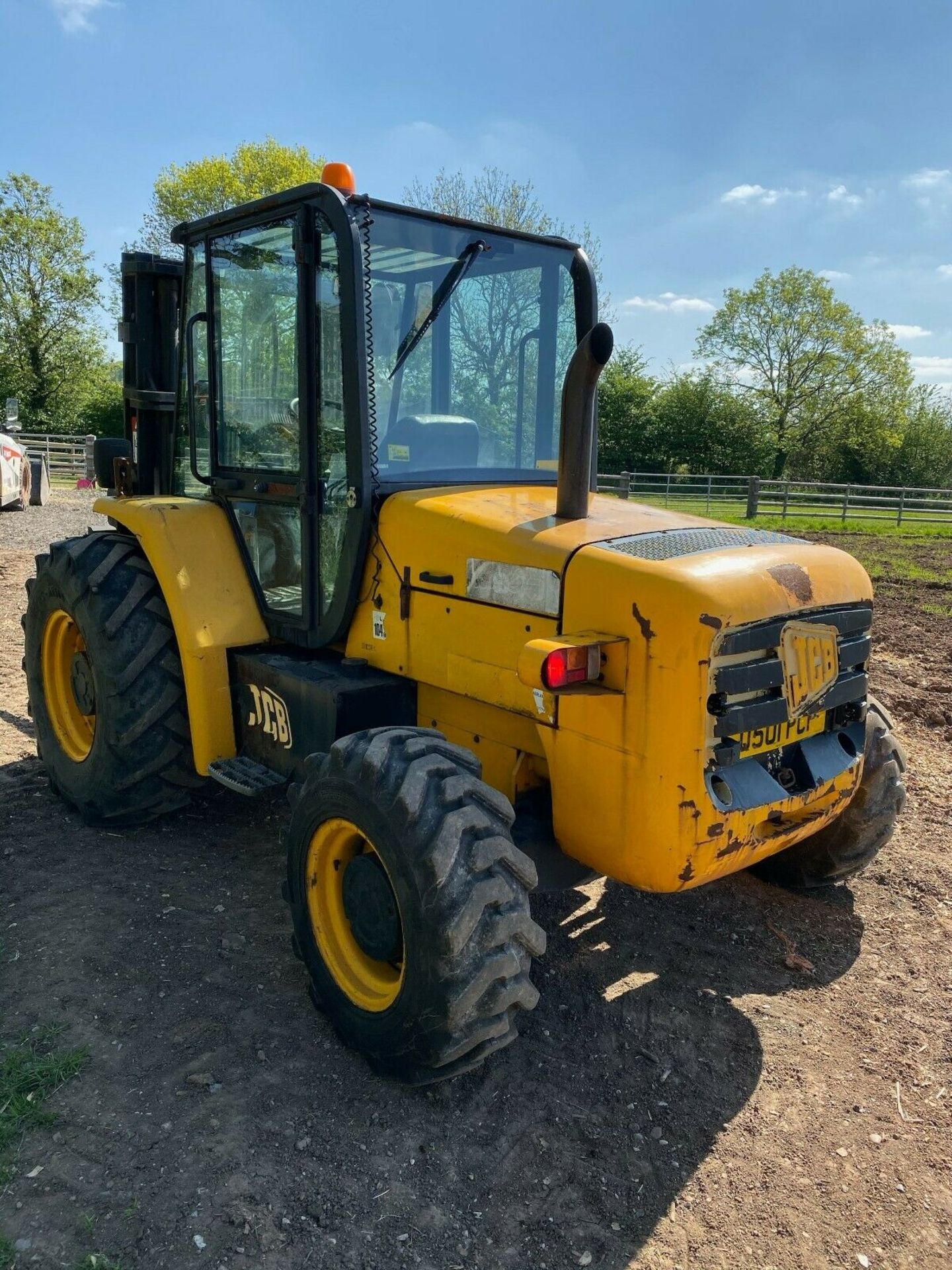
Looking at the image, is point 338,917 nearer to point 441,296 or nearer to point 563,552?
point 563,552

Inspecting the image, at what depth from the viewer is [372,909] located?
2.98m

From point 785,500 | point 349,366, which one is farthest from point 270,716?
point 785,500

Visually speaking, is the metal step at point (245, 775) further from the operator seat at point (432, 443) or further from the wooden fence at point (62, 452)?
the wooden fence at point (62, 452)

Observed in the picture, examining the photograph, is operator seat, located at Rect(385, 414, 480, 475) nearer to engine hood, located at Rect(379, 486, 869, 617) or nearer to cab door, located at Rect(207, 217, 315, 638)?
engine hood, located at Rect(379, 486, 869, 617)

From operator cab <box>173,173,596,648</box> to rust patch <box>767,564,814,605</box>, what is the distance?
49.7 inches

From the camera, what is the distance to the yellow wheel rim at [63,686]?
4887 mm

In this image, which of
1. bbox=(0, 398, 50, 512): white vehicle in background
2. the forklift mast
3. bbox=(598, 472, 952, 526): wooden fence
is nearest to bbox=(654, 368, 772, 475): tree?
bbox=(598, 472, 952, 526): wooden fence

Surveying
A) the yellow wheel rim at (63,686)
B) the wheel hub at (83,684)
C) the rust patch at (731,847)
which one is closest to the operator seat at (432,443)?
the rust patch at (731,847)

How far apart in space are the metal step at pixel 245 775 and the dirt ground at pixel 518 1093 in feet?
1.69

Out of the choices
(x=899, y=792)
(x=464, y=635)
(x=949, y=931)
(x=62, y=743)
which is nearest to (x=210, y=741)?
(x=62, y=743)

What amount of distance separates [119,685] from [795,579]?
286 cm

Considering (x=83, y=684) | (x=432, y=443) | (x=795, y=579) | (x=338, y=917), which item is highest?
(x=432, y=443)

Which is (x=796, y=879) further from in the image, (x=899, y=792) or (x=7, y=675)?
(x=7, y=675)

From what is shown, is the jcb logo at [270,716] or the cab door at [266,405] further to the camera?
the jcb logo at [270,716]
